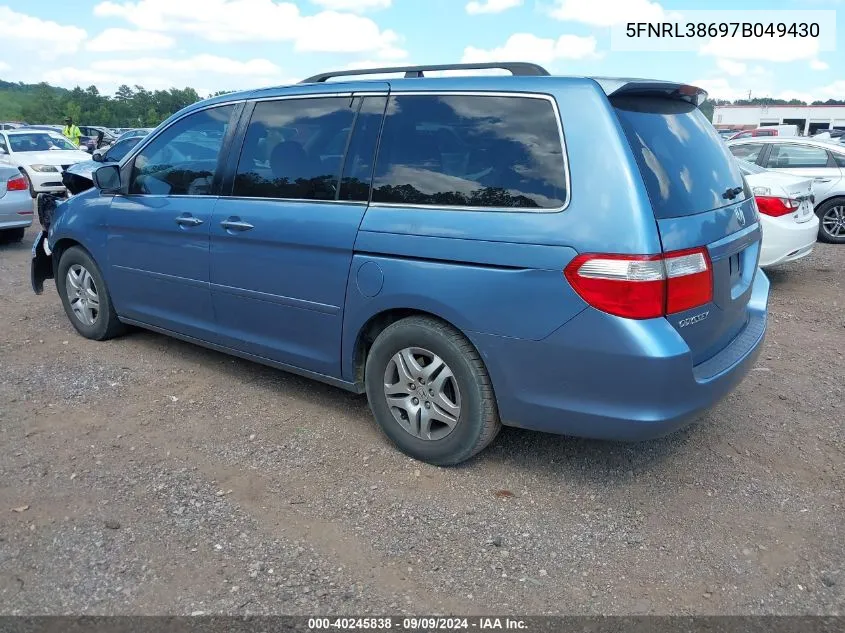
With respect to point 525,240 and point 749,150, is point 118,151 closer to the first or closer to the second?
point 749,150

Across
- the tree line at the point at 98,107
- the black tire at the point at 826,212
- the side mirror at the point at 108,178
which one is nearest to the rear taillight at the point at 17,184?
the side mirror at the point at 108,178

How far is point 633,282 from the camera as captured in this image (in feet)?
9.07

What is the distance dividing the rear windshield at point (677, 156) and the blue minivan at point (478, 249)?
0.6 inches

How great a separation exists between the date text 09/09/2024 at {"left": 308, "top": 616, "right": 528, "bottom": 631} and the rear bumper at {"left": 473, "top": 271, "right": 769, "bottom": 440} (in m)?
0.91

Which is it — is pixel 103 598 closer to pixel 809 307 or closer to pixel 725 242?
pixel 725 242

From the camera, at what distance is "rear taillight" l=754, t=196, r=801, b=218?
7.23m

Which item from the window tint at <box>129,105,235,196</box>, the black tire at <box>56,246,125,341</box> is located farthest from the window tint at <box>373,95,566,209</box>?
the black tire at <box>56,246,125,341</box>

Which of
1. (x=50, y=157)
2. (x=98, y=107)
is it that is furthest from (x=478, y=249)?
(x=98, y=107)

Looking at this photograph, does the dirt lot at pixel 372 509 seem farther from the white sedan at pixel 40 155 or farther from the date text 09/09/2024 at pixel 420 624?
the white sedan at pixel 40 155

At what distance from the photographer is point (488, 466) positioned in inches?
140

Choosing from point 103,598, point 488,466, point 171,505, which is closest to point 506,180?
point 488,466

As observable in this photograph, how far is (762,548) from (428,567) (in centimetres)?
139

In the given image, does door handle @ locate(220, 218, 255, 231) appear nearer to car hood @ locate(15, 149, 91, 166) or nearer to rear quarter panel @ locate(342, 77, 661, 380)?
rear quarter panel @ locate(342, 77, 661, 380)

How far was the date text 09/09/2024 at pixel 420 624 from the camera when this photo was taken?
245 centimetres
